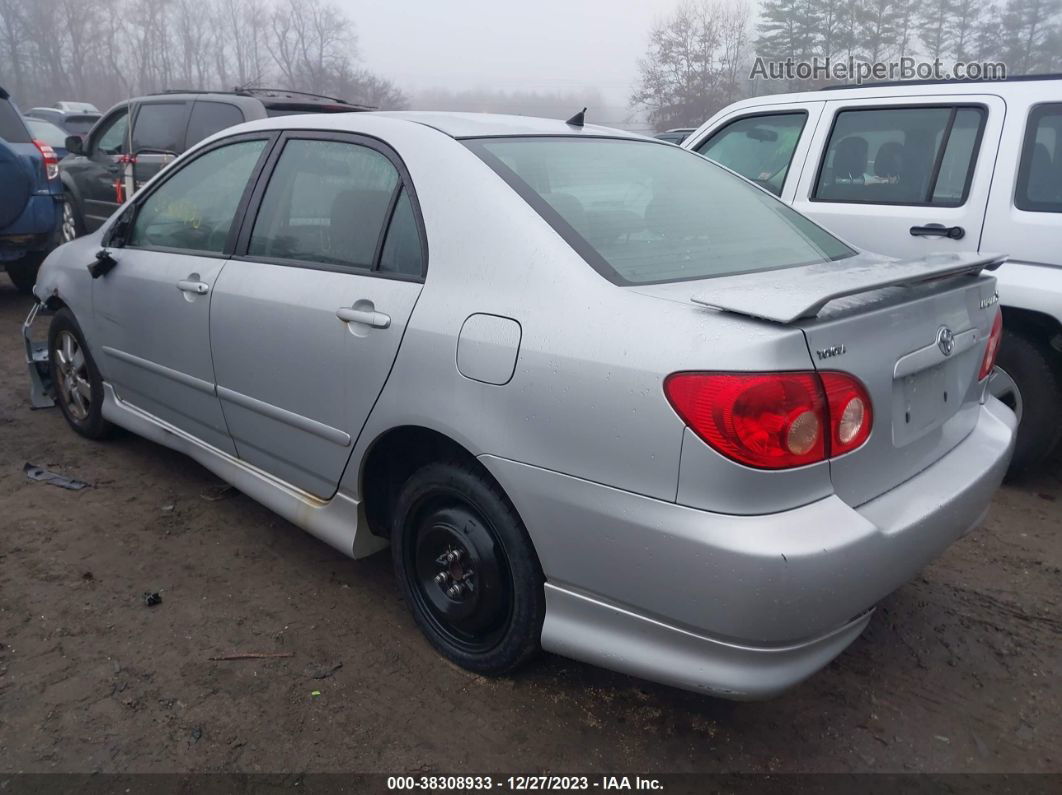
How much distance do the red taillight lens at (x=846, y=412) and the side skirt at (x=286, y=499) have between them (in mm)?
1565

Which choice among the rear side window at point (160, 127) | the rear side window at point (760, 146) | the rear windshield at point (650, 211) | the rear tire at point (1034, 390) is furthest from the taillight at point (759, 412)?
the rear side window at point (160, 127)

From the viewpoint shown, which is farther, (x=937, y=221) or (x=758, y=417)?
(x=937, y=221)

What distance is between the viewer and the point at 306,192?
10.2ft

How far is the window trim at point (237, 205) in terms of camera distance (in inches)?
130

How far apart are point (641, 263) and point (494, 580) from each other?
0.99m

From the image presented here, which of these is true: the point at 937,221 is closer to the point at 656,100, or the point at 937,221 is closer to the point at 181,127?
the point at 181,127

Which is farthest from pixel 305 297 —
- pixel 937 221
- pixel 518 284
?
pixel 937 221

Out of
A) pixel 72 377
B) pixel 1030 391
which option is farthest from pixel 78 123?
pixel 1030 391

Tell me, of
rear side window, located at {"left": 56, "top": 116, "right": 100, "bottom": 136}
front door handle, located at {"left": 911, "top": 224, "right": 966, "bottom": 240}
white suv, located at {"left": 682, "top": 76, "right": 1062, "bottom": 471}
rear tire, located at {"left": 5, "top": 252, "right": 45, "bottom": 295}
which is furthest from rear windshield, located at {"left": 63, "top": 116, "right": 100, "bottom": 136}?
front door handle, located at {"left": 911, "top": 224, "right": 966, "bottom": 240}

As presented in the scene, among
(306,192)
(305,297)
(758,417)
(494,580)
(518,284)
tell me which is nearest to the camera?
(758,417)

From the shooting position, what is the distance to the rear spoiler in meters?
1.91

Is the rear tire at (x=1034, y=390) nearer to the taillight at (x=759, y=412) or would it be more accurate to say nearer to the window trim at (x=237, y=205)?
the taillight at (x=759, y=412)

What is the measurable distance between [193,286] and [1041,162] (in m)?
3.89

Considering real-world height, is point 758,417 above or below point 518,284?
below
